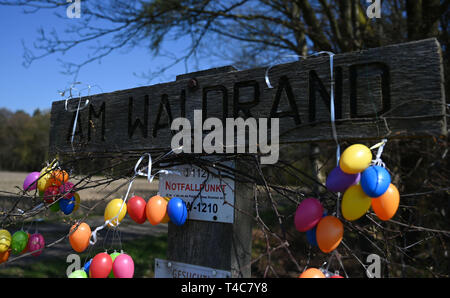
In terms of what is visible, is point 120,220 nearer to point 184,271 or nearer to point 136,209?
point 136,209

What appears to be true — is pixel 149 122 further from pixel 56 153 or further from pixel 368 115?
pixel 368 115

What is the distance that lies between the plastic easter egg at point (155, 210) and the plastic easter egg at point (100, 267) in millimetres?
238

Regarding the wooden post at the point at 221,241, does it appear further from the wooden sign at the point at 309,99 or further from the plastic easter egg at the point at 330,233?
the plastic easter egg at the point at 330,233

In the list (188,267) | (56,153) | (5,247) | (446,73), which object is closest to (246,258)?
(188,267)

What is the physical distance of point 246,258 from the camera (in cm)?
149

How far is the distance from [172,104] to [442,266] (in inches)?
130

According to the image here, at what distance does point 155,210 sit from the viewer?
1413 millimetres

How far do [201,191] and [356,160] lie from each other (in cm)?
76

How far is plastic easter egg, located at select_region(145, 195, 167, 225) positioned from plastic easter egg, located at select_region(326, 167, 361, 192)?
2.46 feet

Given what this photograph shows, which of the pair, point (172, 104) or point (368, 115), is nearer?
point (368, 115)

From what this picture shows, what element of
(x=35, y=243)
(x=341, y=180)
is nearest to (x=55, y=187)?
(x=35, y=243)

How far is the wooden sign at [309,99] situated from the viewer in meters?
1.01

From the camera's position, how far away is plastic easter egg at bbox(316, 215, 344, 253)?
A: 1.05 m
